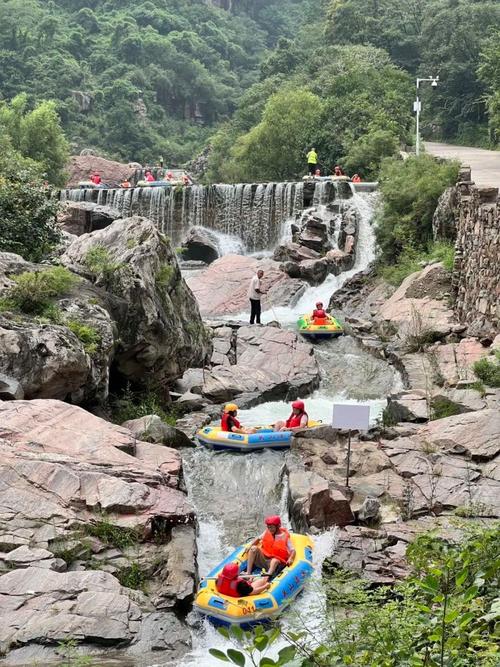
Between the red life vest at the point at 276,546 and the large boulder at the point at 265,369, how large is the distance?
22.0 feet

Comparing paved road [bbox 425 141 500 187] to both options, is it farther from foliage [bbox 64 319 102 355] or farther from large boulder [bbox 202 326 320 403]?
foliage [bbox 64 319 102 355]

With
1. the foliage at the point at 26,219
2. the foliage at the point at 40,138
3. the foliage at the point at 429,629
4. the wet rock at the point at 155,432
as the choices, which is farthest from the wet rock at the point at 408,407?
the foliage at the point at 40,138

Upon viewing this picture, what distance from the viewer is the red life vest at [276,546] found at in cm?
885

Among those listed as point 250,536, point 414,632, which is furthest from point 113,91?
point 414,632

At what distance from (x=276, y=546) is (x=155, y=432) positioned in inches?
153

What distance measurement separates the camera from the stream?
8.16 metres

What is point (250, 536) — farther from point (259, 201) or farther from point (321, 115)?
point (321, 115)

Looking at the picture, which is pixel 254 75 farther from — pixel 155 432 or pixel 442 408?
pixel 155 432

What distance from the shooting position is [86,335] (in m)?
12.2

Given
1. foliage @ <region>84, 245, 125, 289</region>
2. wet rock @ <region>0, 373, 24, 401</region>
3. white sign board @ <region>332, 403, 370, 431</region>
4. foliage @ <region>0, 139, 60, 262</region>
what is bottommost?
white sign board @ <region>332, 403, 370, 431</region>

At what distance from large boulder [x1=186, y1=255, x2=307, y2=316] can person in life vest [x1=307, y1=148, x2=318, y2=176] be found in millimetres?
8121

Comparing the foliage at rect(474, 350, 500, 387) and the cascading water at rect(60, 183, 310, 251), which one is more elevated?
the cascading water at rect(60, 183, 310, 251)

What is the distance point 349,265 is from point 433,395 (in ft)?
43.1

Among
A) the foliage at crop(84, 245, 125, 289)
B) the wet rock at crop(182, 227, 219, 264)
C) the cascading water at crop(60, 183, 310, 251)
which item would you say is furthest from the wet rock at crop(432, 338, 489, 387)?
the wet rock at crop(182, 227, 219, 264)
